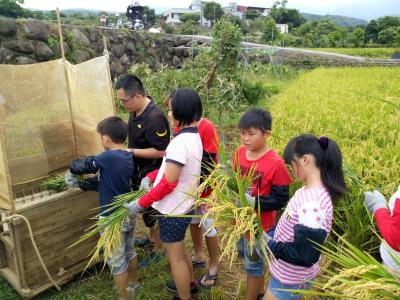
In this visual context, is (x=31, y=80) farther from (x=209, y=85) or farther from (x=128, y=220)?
(x=209, y=85)

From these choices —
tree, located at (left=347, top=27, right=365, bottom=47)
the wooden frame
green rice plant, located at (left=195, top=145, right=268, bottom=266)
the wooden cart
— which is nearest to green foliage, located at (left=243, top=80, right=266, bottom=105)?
the wooden cart

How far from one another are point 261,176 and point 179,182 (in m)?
0.50

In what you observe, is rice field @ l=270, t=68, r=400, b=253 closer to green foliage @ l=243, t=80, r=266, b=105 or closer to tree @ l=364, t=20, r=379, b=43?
green foliage @ l=243, t=80, r=266, b=105

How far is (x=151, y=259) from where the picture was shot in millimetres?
3039

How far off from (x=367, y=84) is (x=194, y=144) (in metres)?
6.64

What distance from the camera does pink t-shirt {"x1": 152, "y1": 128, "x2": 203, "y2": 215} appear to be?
6.77 ft

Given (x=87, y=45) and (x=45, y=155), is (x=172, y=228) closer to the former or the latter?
(x=45, y=155)

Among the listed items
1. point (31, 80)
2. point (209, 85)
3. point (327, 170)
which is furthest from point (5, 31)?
point (327, 170)

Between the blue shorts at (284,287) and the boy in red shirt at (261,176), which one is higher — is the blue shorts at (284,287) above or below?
below

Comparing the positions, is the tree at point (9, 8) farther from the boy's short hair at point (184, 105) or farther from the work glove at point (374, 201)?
the work glove at point (374, 201)

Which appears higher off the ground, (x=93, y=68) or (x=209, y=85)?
(x=93, y=68)

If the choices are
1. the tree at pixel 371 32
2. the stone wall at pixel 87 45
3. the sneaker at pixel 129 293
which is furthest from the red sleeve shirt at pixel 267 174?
the tree at pixel 371 32

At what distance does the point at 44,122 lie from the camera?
3330mm

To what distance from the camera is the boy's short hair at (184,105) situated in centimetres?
212
